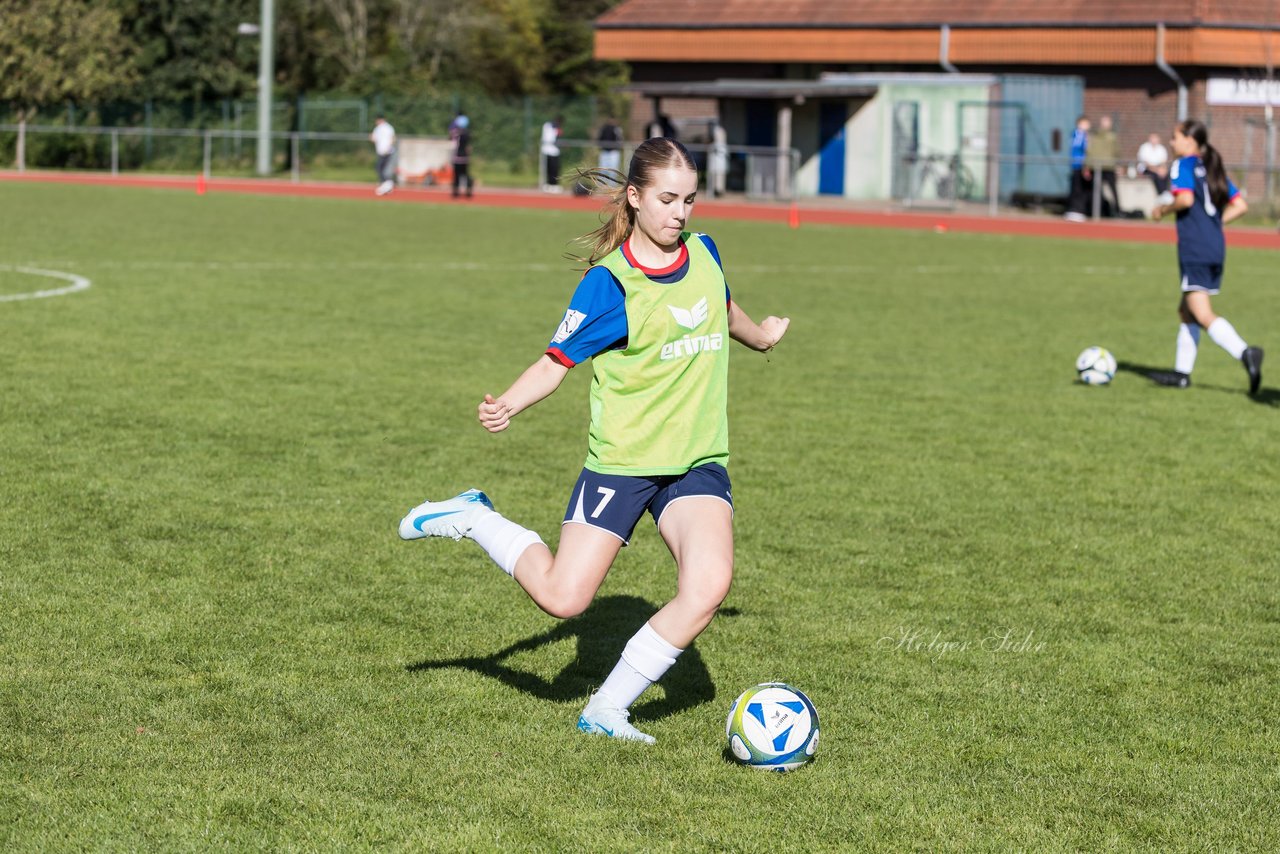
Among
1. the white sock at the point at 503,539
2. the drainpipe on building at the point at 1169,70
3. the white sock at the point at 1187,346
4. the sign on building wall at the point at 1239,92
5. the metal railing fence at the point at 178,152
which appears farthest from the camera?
the metal railing fence at the point at 178,152

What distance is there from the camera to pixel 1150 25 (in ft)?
134

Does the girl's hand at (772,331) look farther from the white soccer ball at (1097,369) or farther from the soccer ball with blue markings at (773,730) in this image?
the white soccer ball at (1097,369)

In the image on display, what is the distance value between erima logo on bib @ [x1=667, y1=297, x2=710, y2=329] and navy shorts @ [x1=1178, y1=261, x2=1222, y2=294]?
8.82m

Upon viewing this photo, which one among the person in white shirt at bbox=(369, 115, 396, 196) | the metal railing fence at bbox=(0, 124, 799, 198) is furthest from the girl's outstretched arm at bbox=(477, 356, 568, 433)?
the metal railing fence at bbox=(0, 124, 799, 198)

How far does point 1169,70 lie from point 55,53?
31673mm

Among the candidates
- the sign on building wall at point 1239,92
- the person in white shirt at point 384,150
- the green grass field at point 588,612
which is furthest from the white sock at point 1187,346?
the sign on building wall at point 1239,92

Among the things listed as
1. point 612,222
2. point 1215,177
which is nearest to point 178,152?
point 1215,177

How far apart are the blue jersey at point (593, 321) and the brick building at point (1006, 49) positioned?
1305 inches

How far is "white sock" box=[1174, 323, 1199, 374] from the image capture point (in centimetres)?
1326

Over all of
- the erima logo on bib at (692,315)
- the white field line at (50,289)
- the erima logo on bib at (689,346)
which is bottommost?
the erima logo on bib at (689,346)

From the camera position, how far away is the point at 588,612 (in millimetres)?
6680

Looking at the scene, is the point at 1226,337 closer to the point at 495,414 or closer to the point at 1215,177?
the point at 1215,177

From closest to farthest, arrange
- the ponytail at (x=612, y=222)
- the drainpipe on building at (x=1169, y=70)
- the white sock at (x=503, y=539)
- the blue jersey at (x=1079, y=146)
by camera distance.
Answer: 1. the ponytail at (x=612, y=222)
2. the white sock at (x=503, y=539)
3. the blue jersey at (x=1079, y=146)
4. the drainpipe on building at (x=1169, y=70)

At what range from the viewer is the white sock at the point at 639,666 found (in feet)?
16.8
